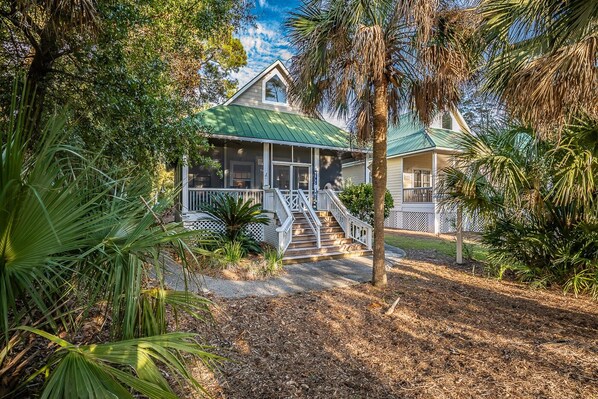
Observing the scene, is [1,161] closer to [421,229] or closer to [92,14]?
[92,14]

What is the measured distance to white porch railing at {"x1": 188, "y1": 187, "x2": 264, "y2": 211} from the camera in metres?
11.9

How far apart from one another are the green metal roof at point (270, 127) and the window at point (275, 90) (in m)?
0.70

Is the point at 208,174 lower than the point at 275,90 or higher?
lower

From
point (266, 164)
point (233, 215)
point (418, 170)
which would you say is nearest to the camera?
point (233, 215)

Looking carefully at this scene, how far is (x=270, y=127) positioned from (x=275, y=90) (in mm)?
2834

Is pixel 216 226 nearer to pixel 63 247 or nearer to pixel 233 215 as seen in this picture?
pixel 233 215

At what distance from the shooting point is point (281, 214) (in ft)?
38.5

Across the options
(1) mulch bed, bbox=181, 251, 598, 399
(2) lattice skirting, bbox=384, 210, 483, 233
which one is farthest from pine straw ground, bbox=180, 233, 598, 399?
(2) lattice skirting, bbox=384, 210, 483, 233

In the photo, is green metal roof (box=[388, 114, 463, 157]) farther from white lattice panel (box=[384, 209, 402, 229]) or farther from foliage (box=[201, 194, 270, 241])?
foliage (box=[201, 194, 270, 241])

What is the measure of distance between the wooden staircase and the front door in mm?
2482

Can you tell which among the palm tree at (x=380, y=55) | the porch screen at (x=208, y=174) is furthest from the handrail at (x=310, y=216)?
the palm tree at (x=380, y=55)

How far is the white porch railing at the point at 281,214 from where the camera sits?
32.5 ft

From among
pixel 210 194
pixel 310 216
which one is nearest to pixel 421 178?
pixel 310 216

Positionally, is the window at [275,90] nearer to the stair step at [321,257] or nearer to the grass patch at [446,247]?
the stair step at [321,257]
